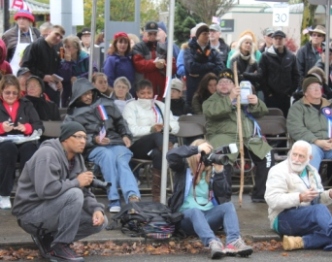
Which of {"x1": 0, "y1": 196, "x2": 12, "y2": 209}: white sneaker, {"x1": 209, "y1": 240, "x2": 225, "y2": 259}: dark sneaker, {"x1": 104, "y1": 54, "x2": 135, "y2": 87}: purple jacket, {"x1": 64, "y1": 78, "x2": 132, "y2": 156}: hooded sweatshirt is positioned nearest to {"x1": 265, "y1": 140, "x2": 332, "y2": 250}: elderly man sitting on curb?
{"x1": 209, "y1": 240, "x2": 225, "y2": 259}: dark sneaker

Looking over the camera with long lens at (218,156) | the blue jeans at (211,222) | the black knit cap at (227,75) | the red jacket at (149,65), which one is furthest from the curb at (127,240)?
the red jacket at (149,65)

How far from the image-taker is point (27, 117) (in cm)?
982

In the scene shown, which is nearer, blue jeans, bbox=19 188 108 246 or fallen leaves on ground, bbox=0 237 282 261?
blue jeans, bbox=19 188 108 246

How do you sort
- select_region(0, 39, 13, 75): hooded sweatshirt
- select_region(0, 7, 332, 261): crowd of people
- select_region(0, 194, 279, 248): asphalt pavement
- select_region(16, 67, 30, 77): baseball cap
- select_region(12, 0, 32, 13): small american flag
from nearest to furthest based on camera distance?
select_region(0, 7, 332, 261): crowd of people
select_region(0, 194, 279, 248): asphalt pavement
select_region(0, 39, 13, 75): hooded sweatshirt
select_region(16, 67, 30, 77): baseball cap
select_region(12, 0, 32, 13): small american flag

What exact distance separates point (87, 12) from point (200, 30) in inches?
1226

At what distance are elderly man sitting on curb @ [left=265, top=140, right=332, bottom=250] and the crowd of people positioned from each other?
0.01 meters

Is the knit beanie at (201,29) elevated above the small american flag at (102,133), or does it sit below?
above

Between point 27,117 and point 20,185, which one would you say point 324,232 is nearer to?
point 20,185

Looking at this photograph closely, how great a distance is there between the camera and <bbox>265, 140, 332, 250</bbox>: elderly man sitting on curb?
846 cm

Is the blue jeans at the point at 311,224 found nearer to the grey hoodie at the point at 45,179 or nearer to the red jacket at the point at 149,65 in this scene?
the grey hoodie at the point at 45,179

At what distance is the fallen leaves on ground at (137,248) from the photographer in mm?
8172

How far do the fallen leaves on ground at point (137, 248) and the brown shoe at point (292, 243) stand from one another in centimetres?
13

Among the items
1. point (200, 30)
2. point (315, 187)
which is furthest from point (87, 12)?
point (315, 187)

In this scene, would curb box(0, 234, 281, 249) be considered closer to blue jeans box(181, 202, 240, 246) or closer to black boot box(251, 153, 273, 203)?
blue jeans box(181, 202, 240, 246)
